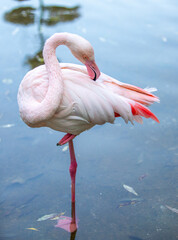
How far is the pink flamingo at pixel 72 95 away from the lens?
243 cm

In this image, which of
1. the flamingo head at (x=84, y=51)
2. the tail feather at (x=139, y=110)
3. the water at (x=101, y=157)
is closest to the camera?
the flamingo head at (x=84, y=51)

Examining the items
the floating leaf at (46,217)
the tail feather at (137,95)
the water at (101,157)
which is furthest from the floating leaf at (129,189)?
the tail feather at (137,95)

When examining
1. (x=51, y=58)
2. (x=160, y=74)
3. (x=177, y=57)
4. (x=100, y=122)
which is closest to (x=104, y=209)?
(x=100, y=122)

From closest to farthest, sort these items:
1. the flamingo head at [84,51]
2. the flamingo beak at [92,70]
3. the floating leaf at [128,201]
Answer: the flamingo head at [84,51]
the flamingo beak at [92,70]
the floating leaf at [128,201]

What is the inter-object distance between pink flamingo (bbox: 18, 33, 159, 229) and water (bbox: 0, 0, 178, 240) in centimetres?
64

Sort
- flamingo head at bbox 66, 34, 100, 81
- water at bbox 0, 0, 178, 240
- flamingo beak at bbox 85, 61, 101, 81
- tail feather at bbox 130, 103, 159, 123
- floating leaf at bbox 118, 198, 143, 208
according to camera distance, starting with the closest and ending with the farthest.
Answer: flamingo head at bbox 66, 34, 100, 81
flamingo beak at bbox 85, 61, 101, 81
tail feather at bbox 130, 103, 159, 123
water at bbox 0, 0, 178, 240
floating leaf at bbox 118, 198, 143, 208

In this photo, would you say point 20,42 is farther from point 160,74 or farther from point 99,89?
point 99,89

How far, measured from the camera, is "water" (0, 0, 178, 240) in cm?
275

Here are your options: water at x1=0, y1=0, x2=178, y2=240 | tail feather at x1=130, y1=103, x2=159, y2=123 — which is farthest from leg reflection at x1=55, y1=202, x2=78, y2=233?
tail feather at x1=130, y1=103, x2=159, y2=123

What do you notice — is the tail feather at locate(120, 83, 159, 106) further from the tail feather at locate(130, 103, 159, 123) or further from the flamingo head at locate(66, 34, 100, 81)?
the flamingo head at locate(66, 34, 100, 81)

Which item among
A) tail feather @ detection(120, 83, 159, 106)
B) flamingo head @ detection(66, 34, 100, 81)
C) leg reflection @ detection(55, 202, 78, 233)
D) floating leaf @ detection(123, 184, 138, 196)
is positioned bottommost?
leg reflection @ detection(55, 202, 78, 233)

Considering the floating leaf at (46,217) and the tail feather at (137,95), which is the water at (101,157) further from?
the tail feather at (137,95)

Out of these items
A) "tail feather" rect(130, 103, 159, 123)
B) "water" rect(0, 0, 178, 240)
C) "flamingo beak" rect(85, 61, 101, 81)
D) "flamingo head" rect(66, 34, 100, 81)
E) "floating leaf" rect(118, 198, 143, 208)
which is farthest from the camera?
"floating leaf" rect(118, 198, 143, 208)

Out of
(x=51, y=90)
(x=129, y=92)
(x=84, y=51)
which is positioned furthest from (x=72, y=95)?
(x=129, y=92)
